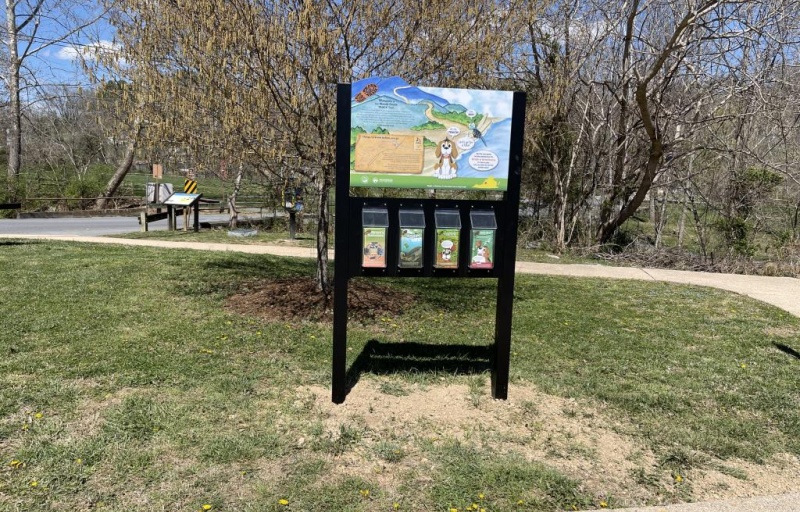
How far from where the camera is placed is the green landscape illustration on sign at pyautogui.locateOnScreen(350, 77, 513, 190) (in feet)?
13.8

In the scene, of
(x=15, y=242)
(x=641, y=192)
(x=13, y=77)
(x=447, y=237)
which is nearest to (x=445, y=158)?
(x=447, y=237)

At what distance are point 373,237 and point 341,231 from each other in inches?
9.7

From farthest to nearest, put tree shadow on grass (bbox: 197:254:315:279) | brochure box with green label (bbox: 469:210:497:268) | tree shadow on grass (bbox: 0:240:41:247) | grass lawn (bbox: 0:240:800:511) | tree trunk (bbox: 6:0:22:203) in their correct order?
tree trunk (bbox: 6:0:22:203), tree shadow on grass (bbox: 0:240:41:247), tree shadow on grass (bbox: 197:254:315:279), brochure box with green label (bbox: 469:210:497:268), grass lawn (bbox: 0:240:800:511)

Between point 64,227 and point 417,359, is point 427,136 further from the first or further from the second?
point 64,227

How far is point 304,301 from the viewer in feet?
23.6

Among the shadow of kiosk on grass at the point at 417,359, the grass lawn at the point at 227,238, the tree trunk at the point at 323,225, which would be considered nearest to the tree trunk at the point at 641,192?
the grass lawn at the point at 227,238

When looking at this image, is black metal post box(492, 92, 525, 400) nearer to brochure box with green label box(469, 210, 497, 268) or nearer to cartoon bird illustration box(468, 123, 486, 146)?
brochure box with green label box(469, 210, 497, 268)

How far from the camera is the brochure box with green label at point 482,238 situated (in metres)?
4.38

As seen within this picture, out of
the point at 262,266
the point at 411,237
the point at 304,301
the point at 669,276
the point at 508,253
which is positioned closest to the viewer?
the point at 411,237

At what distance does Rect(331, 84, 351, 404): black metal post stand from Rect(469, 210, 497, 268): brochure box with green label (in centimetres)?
95

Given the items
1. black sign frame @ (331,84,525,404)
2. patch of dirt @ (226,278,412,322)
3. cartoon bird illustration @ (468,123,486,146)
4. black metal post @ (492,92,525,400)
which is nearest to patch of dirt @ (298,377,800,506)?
black metal post @ (492,92,525,400)

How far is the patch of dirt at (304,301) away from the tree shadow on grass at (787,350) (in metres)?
4.29

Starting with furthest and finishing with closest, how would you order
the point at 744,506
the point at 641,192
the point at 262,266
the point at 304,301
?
the point at 641,192 < the point at 262,266 < the point at 304,301 < the point at 744,506

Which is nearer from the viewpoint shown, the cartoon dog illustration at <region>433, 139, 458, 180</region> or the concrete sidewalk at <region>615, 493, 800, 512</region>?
the concrete sidewalk at <region>615, 493, 800, 512</region>
